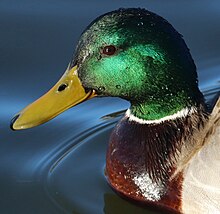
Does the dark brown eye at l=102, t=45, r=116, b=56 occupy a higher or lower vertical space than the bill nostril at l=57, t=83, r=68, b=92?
higher

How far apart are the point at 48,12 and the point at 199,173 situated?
9.31 feet

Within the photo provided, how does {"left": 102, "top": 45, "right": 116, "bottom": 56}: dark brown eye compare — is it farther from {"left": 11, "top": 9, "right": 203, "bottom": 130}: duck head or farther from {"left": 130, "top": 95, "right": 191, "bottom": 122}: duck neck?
{"left": 130, "top": 95, "right": 191, "bottom": 122}: duck neck

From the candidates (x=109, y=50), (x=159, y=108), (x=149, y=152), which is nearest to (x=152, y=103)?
(x=159, y=108)

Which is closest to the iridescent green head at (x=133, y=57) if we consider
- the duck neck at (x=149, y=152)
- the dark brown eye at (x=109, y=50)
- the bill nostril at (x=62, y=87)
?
the dark brown eye at (x=109, y=50)

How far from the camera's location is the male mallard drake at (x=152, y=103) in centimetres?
512

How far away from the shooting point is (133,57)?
16.9 ft

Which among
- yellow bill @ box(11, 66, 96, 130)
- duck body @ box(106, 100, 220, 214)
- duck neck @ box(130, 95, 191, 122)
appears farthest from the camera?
duck neck @ box(130, 95, 191, 122)

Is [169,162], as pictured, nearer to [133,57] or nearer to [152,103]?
[152,103]

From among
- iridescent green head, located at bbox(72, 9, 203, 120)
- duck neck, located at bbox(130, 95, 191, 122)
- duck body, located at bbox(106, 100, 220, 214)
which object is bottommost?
duck body, located at bbox(106, 100, 220, 214)

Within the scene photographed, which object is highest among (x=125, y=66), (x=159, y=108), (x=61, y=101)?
(x=125, y=66)

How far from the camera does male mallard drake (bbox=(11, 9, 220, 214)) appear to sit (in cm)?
512

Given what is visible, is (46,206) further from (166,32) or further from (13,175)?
(166,32)

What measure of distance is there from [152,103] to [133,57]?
378 mm

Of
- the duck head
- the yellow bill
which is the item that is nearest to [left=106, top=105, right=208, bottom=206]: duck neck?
the duck head
